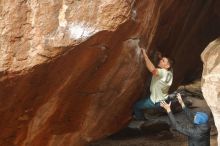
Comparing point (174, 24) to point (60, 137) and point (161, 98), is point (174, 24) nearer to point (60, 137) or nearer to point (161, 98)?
point (161, 98)

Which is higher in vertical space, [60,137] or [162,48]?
[162,48]

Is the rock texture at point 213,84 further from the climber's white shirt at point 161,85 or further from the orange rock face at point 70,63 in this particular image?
the orange rock face at point 70,63

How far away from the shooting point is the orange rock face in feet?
24.5

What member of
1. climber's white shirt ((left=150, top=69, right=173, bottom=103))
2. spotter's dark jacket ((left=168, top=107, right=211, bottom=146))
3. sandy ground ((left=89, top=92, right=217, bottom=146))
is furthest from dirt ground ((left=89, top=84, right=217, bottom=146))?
spotter's dark jacket ((left=168, top=107, right=211, bottom=146))

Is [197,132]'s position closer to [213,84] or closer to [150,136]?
[213,84]

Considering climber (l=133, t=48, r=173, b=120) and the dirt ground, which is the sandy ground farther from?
climber (l=133, t=48, r=173, b=120)

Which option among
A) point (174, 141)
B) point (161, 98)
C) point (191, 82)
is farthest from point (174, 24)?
point (191, 82)

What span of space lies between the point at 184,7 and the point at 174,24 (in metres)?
0.49

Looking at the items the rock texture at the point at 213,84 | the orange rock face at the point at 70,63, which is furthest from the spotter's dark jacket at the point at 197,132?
the orange rock face at the point at 70,63

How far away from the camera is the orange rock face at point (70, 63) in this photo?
24.5ft

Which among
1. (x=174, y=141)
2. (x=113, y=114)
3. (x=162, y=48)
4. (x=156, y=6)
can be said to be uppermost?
(x=156, y=6)

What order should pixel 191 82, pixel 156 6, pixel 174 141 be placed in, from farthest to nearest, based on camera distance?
→ pixel 191 82 → pixel 174 141 → pixel 156 6

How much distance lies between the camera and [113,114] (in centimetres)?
1071

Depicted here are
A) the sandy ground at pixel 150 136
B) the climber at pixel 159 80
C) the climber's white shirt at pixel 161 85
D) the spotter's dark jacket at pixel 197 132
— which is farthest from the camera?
the sandy ground at pixel 150 136
